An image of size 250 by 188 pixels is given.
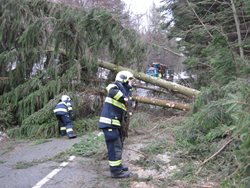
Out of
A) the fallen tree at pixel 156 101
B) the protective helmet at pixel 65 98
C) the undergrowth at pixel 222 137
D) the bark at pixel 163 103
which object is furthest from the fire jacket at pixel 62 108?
the undergrowth at pixel 222 137

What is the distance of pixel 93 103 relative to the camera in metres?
11.4

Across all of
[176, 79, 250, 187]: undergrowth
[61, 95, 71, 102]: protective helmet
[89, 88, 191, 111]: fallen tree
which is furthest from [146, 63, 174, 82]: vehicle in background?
[176, 79, 250, 187]: undergrowth

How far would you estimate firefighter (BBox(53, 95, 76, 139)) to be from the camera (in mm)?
9828

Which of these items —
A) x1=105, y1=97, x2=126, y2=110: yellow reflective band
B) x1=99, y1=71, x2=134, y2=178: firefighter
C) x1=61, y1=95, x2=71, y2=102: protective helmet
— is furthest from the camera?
x1=61, y1=95, x2=71, y2=102: protective helmet

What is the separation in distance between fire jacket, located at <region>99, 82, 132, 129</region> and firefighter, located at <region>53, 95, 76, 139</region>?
13.2 ft

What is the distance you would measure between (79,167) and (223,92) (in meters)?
3.09

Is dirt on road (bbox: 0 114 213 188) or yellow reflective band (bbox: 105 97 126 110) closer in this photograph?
dirt on road (bbox: 0 114 213 188)

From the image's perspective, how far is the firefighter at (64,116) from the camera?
9.83m

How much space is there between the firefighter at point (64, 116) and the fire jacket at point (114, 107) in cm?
401

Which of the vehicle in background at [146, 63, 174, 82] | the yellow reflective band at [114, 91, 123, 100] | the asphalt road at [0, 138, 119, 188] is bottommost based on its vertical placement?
the asphalt road at [0, 138, 119, 188]

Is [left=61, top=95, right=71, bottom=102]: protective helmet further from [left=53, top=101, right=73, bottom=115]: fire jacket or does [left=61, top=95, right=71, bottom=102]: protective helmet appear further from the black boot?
the black boot

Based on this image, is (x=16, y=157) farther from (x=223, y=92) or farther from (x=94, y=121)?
(x=223, y=92)

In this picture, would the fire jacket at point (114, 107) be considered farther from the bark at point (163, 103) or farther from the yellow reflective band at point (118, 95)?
the bark at point (163, 103)

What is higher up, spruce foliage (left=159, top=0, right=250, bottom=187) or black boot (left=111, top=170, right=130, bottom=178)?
spruce foliage (left=159, top=0, right=250, bottom=187)
